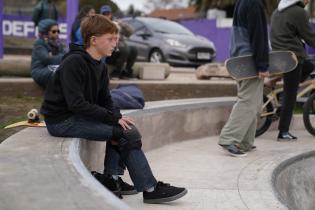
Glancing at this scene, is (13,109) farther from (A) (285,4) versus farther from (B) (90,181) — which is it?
(B) (90,181)

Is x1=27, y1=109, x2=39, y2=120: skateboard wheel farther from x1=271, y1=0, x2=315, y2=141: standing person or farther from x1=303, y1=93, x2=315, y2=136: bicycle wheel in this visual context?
x1=303, y1=93, x2=315, y2=136: bicycle wheel

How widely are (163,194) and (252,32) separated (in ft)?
7.93

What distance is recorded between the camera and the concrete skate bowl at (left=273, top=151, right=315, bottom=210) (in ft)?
16.3

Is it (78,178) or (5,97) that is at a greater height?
(78,178)

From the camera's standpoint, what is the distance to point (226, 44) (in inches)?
1004

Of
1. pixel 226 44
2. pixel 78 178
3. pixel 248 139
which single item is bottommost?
pixel 226 44

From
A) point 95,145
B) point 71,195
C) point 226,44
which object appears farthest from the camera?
point 226,44

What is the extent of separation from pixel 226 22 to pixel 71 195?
81.8ft

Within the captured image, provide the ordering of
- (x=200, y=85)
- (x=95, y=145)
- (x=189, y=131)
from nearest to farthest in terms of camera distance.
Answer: (x=95, y=145)
(x=189, y=131)
(x=200, y=85)

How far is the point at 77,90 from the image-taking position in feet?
13.5

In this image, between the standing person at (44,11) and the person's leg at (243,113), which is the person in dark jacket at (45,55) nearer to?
the person's leg at (243,113)

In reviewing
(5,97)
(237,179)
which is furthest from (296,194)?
(5,97)

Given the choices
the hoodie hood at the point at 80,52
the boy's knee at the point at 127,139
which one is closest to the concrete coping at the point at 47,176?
the boy's knee at the point at 127,139

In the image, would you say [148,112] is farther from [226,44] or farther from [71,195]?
[226,44]
